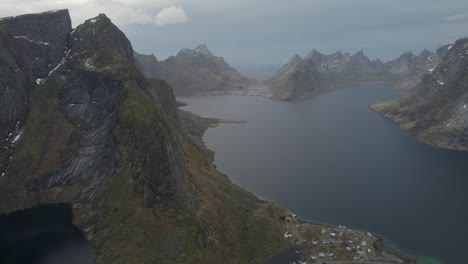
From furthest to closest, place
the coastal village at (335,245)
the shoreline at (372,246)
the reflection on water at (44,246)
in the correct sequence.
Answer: the reflection on water at (44,246) < the shoreline at (372,246) < the coastal village at (335,245)

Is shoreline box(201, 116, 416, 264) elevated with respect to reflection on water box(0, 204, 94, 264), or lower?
elevated

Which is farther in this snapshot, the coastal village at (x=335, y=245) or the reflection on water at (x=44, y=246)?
the reflection on water at (x=44, y=246)

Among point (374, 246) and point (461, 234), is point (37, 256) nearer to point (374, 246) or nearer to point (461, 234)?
point (374, 246)

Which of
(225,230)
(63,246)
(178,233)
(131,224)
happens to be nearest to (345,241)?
(225,230)

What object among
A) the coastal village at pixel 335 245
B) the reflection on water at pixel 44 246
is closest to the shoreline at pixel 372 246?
the coastal village at pixel 335 245

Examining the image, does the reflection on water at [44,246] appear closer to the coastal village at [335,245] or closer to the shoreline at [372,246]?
the shoreline at [372,246]

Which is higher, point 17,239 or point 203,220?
point 203,220

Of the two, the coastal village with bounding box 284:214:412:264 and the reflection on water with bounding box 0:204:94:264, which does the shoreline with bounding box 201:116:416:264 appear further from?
the reflection on water with bounding box 0:204:94:264

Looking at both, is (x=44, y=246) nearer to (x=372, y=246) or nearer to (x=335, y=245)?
(x=335, y=245)

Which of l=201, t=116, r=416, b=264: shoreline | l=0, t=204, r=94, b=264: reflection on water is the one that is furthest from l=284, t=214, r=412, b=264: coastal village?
l=0, t=204, r=94, b=264: reflection on water
